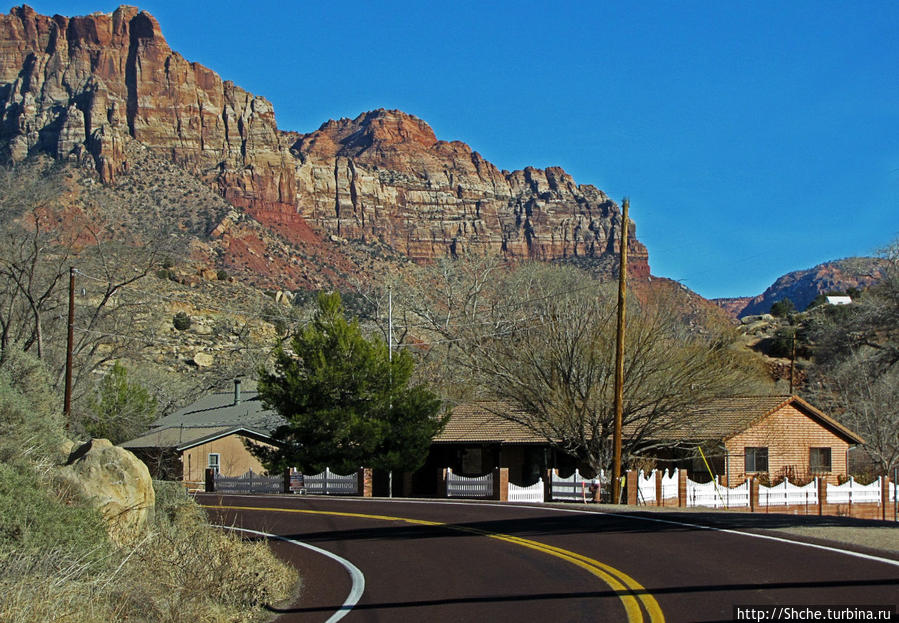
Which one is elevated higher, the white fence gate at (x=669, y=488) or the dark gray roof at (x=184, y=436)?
the dark gray roof at (x=184, y=436)

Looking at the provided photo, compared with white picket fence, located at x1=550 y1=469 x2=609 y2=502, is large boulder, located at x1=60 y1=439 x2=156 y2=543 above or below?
above

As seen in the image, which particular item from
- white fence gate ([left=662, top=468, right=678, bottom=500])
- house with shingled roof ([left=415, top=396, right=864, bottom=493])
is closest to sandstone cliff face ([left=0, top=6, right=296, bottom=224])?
house with shingled roof ([left=415, top=396, right=864, bottom=493])

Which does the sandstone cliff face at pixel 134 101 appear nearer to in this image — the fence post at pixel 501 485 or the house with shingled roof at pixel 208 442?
the house with shingled roof at pixel 208 442

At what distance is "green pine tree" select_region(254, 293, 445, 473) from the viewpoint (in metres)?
37.8

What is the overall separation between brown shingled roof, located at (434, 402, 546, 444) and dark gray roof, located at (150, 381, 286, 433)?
8.72m

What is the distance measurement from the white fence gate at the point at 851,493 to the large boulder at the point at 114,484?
23.0m

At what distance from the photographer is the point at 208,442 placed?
44.7m

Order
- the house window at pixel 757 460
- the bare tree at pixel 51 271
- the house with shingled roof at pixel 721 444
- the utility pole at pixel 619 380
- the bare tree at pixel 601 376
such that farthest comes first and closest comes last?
the bare tree at pixel 51 271, the house window at pixel 757 460, the house with shingled roof at pixel 721 444, the bare tree at pixel 601 376, the utility pole at pixel 619 380

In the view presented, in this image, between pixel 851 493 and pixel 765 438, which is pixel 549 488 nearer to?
pixel 851 493

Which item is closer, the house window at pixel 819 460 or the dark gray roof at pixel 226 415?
the house window at pixel 819 460

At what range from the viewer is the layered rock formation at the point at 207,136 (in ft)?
496

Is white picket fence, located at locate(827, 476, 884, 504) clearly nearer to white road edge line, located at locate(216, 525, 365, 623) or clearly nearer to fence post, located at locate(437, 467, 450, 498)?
fence post, located at locate(437, 467, 450, 498)

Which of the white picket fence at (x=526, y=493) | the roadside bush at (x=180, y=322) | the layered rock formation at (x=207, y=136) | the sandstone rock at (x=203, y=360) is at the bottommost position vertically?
the white picket fence at (x=526, y=493)

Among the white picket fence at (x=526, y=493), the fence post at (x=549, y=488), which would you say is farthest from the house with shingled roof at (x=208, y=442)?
the fence post at (x=549, y=488)
